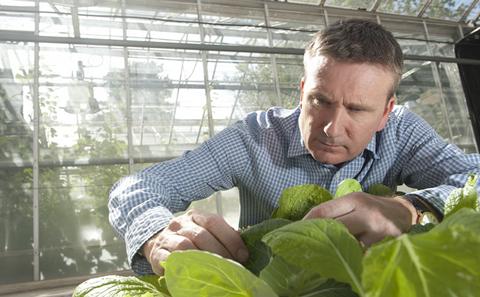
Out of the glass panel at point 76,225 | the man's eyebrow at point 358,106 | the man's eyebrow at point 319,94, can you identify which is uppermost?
the man's eyebrow at point 319,94

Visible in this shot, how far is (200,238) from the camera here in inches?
17.3

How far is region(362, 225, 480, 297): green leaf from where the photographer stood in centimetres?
16

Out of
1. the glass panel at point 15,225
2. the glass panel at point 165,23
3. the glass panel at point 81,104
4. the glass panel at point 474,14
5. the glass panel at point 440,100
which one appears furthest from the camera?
the glass panel at point 474,14

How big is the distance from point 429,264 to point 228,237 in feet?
0.85

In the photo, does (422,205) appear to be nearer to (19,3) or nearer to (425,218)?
(425,218)

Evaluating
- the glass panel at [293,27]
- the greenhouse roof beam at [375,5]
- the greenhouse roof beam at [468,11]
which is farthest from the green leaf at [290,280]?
the greenhouse roof beam at [468,11]

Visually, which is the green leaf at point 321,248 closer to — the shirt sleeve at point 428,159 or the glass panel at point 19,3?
the shirt sleeve at point 428,159

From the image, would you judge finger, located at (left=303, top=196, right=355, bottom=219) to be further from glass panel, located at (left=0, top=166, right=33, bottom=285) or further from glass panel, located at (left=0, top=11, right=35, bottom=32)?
glass panel, located at (left=0, top=11, right=35, bottom=32)

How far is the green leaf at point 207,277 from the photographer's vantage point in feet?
0.85

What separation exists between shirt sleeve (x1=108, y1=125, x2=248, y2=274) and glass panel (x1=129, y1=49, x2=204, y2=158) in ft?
13.0

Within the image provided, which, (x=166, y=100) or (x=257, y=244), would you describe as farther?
(x=166, y=100)

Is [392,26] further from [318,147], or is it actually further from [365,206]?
[365,206]

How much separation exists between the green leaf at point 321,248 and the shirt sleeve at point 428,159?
0.66 m

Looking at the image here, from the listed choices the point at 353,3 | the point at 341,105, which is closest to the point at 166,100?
the point at 353,3
